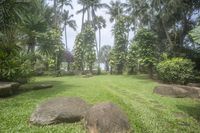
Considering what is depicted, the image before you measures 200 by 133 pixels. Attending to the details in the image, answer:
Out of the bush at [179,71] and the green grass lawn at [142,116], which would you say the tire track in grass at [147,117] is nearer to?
the green grass lawn at [142,116]

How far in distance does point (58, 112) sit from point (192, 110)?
17.8ft

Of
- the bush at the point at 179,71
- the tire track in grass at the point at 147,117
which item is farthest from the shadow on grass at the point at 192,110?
the bush at the point at 179,71

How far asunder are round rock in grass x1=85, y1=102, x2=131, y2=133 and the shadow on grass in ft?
10.5

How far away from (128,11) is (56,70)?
15728 millimetres

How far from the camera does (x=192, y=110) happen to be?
855 cm

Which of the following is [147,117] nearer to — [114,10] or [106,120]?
[106,120]

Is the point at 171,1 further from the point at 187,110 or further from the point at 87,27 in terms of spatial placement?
the point at 87,27

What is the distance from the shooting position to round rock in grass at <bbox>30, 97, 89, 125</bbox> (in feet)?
20.4

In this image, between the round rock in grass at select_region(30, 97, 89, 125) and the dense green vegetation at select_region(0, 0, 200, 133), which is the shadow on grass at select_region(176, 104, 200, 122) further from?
the round rock in grass at select_region(30, 97, 89, 125)

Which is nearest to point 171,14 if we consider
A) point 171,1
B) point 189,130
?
point 171,1

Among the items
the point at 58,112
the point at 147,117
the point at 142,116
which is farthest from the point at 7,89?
the point at 147,117

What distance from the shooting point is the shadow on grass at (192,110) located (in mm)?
7700

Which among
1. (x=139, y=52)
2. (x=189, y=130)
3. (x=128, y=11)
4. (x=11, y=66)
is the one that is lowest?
(x=189, y=130)

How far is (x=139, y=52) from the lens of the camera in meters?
22.8
